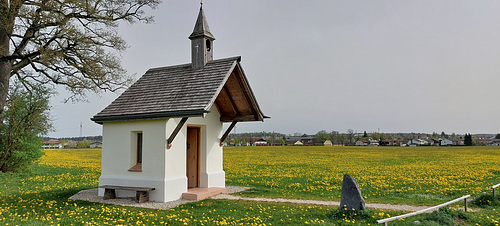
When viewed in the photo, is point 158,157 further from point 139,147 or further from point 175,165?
point 139,147

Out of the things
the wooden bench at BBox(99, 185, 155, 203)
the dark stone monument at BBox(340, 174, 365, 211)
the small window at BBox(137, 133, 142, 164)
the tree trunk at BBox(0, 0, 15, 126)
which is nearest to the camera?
the dark stone monument at BBox(340, 174, 365, 211)

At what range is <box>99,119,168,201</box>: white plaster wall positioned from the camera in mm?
13039

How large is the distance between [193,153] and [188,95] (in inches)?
117

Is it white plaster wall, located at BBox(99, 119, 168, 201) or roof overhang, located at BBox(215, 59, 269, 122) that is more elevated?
roof overhang, located at BBox(215, 59, 269, 122)

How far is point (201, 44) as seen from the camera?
1560 centimetres

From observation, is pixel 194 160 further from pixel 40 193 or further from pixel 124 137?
pixel 40 193

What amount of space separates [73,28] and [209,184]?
12.3m

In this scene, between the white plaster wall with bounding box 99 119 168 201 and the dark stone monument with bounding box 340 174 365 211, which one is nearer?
the dark stone monument with bounding box 340 174 365 211

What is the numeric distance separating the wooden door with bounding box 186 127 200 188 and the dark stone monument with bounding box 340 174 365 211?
7.39m

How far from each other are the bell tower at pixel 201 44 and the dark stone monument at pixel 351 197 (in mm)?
8434

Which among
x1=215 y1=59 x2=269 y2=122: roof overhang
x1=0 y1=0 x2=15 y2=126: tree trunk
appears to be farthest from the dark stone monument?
x1=0 y1=0 x2=15 y2=126: tree trunk

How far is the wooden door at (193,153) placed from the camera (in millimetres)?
15312

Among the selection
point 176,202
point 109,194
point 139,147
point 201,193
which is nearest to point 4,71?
point 139,147

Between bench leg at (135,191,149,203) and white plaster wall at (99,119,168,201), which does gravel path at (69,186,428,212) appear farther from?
white plaster wall at (99,119,168,201)
